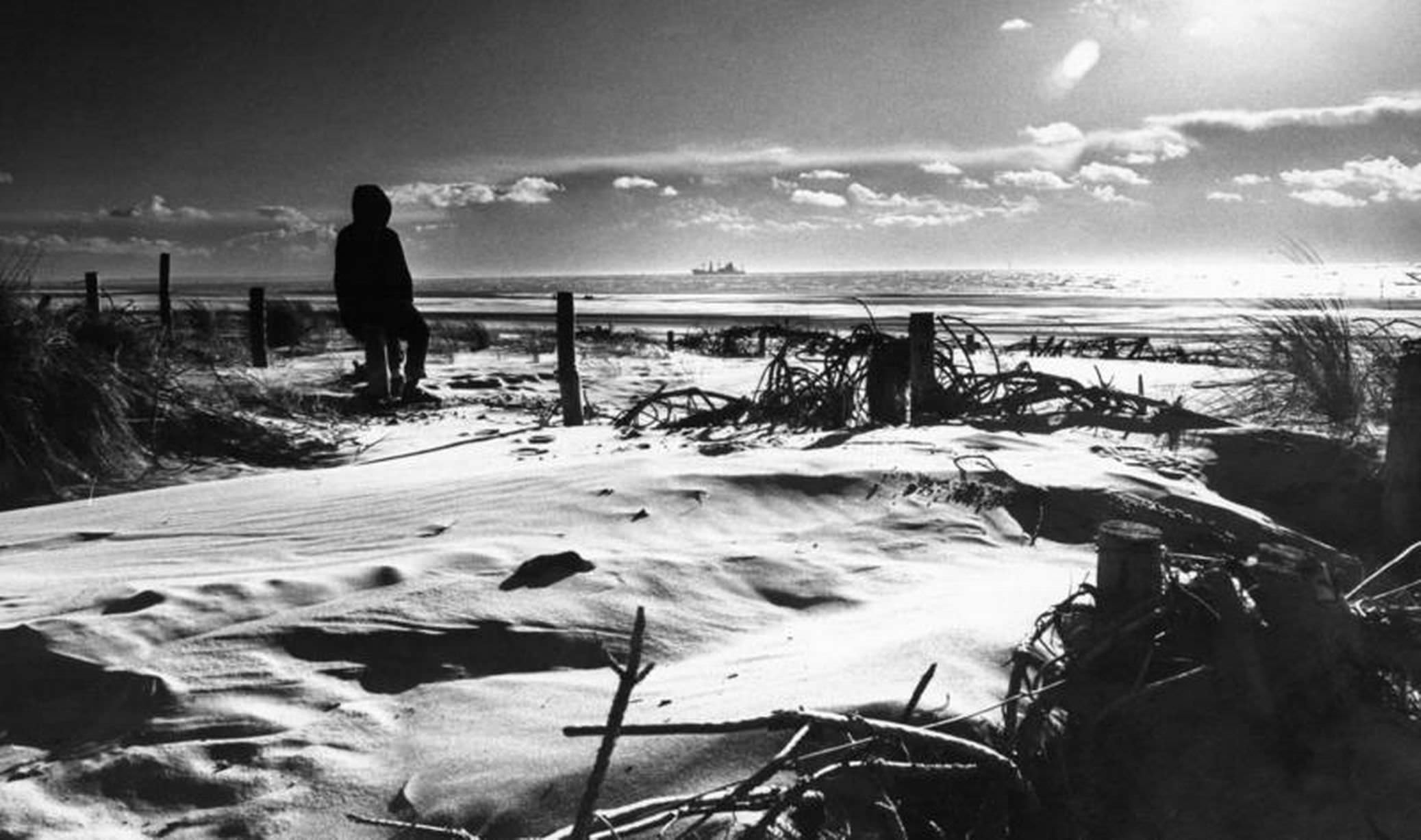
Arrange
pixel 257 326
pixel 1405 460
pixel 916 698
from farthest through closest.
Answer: pixel 257 326, pixel 1405 460, pixel 916 698

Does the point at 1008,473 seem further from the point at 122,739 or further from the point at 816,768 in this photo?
the point at 122,739

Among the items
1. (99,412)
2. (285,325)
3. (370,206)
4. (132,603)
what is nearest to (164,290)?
(285,325)

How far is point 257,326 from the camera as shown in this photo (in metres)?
11.6

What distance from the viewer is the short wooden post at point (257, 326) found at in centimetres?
1124

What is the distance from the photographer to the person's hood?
8586 mm

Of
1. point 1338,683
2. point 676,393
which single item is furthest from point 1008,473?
point 676,393

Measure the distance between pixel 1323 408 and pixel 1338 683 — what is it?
3975 mm

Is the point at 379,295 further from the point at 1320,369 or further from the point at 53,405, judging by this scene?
the point at 1320,369

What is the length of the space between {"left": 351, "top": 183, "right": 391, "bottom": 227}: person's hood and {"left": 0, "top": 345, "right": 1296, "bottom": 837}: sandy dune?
471 centimetres

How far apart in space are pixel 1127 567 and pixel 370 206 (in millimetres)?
8150

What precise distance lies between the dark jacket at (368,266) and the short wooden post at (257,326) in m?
3.14

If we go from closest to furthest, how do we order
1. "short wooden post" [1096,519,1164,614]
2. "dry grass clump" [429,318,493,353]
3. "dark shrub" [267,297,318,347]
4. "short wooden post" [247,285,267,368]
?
"short wooden post" [1096,519,1164,614] → "short wooden post" [247,285,267,368] → "dry grass clump" [429,318,493,353] → "dark shrub" [267,297,318,347]

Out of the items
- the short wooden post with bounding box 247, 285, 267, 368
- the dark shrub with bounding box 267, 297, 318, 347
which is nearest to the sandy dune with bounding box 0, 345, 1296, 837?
the short wooden post with bounding box 247, 285, 267, 368

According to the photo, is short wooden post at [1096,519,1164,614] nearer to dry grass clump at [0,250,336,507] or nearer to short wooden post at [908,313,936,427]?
short wooden post at [908,313,936,427]
